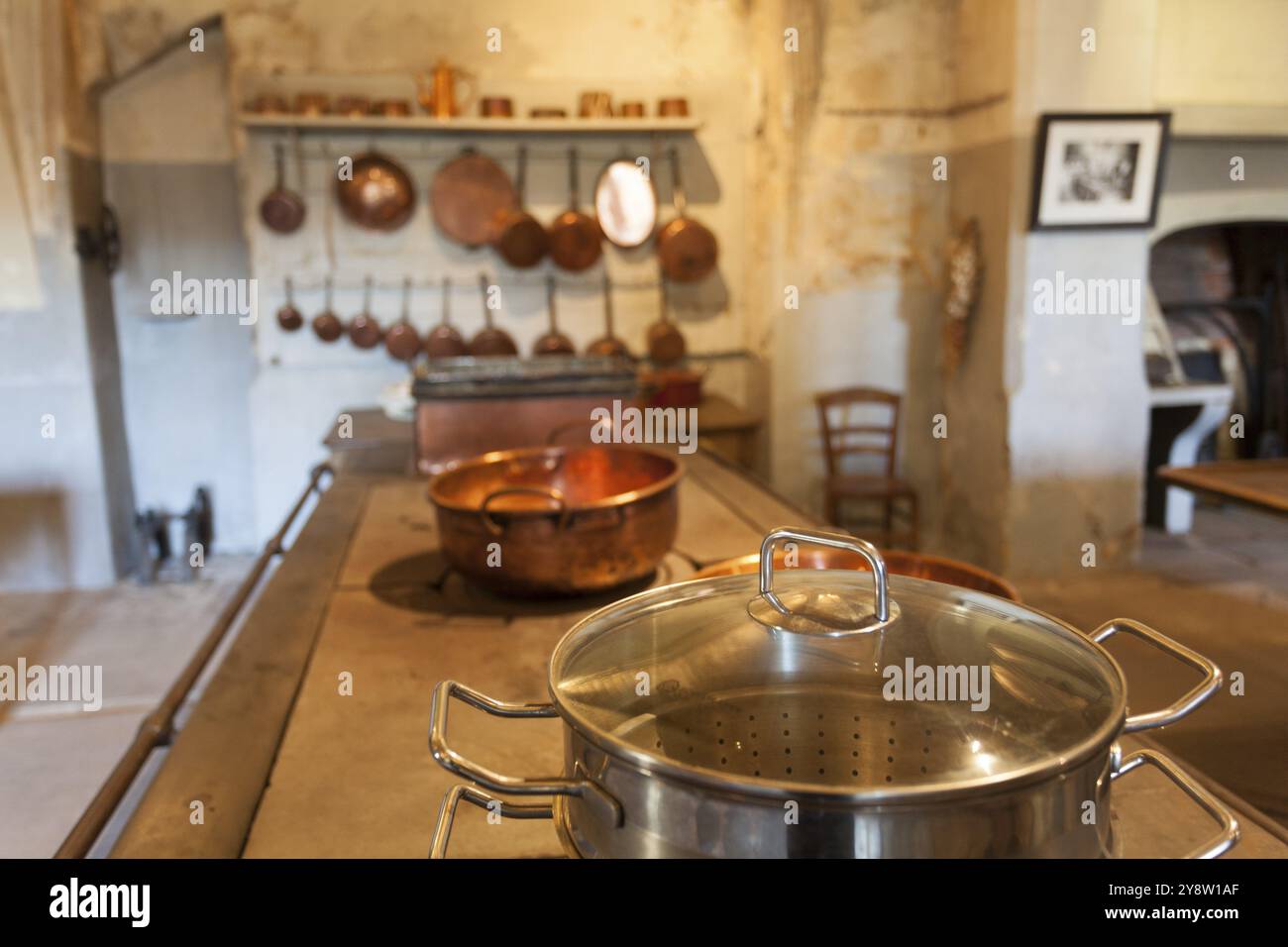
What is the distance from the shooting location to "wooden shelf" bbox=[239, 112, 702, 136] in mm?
4840

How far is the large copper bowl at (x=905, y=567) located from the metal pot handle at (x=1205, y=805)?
2.03 feet

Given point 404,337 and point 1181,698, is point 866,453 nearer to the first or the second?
point 404,337

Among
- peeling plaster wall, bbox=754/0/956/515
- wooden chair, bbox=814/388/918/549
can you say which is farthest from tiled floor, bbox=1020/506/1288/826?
peeling plaster wall, bbox=754/0/956/515

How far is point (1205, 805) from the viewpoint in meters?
0.75

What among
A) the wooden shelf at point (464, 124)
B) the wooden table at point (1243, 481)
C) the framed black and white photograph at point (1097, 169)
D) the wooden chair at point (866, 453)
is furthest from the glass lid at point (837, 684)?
the wooden shelf at point (464, 124)

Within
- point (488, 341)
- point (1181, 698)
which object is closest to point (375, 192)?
point (488, 341)

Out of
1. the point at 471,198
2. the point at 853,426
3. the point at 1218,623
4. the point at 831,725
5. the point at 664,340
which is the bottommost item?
the point at 1218,623

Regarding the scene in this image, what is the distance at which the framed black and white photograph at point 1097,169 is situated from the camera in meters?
4.34

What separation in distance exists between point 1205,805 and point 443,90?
16.2ft

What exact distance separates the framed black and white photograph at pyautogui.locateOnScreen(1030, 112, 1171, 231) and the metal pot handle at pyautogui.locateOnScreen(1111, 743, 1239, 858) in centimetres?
401

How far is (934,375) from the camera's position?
5.26m

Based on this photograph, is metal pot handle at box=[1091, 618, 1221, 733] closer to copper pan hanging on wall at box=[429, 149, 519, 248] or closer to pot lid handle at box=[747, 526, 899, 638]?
pot lid handle at box=[747, 526, 899, 638]

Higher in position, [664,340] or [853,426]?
[664,340]
